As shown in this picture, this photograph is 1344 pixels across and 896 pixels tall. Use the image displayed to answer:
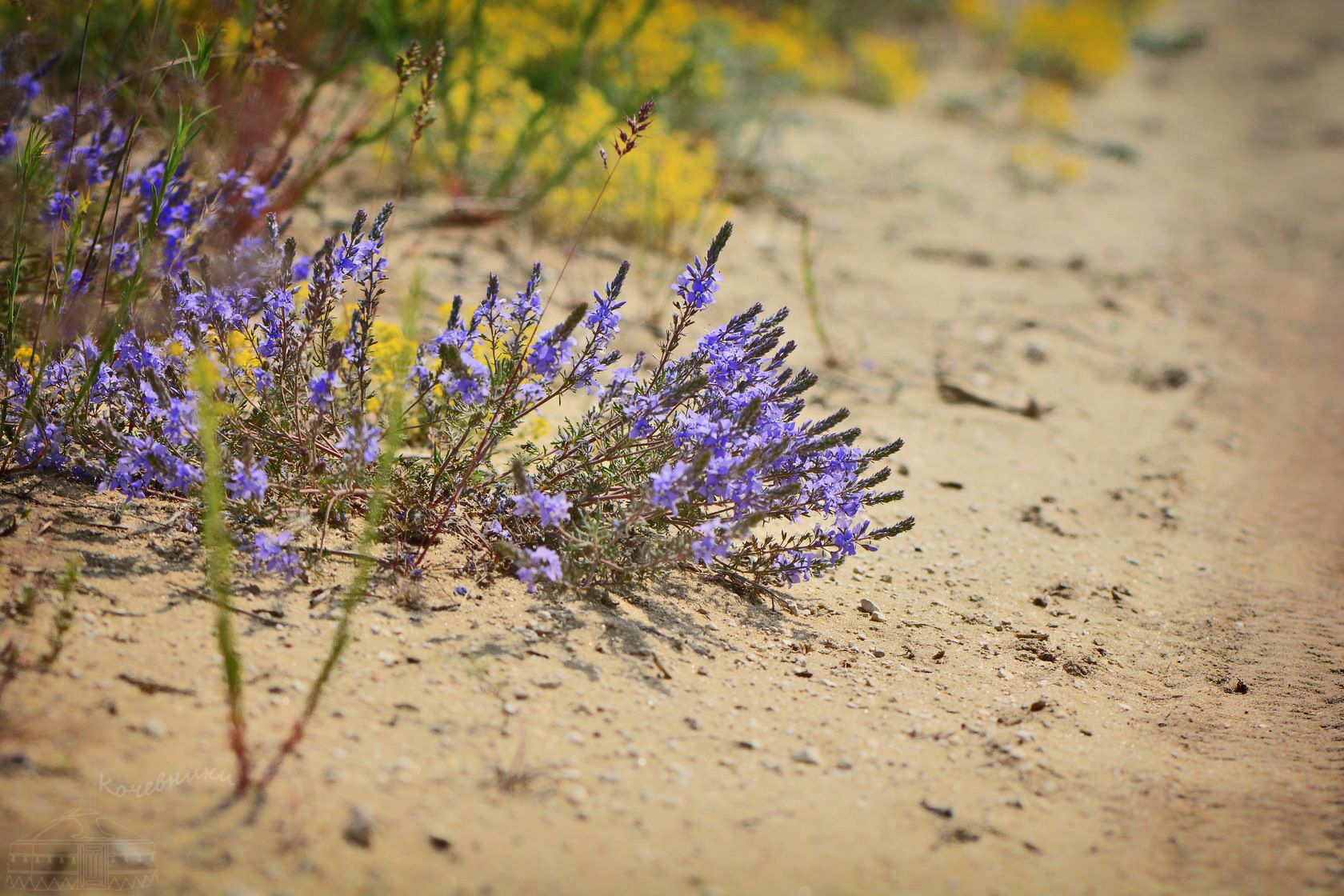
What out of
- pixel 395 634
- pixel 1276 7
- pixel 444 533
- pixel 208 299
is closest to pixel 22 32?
pixel 208 299

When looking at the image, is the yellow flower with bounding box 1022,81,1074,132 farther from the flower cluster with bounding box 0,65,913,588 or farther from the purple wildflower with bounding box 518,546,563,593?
the purple wildflower with bounding box 518,546,563,593

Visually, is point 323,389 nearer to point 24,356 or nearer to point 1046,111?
point 24,356

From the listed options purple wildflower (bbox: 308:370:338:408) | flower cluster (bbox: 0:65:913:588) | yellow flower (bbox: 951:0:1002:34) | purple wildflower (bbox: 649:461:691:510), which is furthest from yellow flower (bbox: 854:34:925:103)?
purple wildflower (bbox: 308:370:338:408)

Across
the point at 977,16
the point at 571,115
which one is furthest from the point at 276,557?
the point at 977,16

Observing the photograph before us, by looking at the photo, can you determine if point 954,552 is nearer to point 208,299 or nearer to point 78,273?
point 208,299

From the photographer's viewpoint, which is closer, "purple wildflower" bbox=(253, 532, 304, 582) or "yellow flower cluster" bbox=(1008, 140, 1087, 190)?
"purple wildflower" bbox=(253, 532, 304, 582)
